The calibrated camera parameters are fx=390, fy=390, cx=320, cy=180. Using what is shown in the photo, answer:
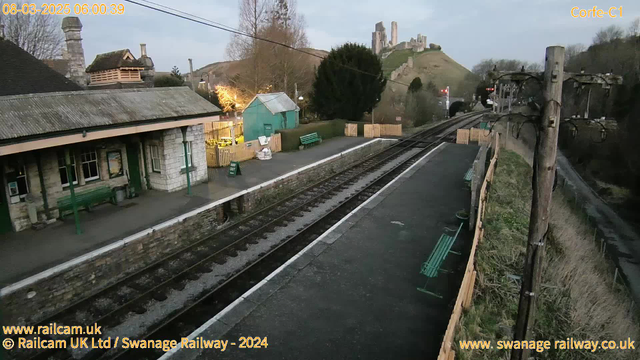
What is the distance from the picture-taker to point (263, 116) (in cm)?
2441

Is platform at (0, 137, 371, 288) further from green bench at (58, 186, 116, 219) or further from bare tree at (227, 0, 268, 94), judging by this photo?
bare tree at (227, 0, 268, 94)

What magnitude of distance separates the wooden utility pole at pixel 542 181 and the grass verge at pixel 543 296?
1389mm

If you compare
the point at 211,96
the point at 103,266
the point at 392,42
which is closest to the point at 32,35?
the point at 211,96

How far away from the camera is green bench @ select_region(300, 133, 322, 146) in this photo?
2425 centimetres

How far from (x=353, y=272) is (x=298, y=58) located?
111 feet

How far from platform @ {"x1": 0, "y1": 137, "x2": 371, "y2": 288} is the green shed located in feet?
22.6

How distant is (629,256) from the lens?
1825 centimetres

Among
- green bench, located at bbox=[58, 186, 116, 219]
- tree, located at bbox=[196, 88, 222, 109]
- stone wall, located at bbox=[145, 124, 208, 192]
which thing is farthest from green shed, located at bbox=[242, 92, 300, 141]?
tree, located at bbox=[196, 88, 222, 109]

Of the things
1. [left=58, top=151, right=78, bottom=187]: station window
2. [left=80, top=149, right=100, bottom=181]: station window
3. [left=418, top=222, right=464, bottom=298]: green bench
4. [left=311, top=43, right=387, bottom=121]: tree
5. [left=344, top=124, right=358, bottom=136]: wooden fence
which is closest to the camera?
[left=418, top=222, right=464, bottom=298]: green bench

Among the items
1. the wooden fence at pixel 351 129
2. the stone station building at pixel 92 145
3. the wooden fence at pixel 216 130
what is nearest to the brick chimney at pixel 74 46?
the wooden fence at pixel 216 130

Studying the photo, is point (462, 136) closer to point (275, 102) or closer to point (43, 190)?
point (275, 102)

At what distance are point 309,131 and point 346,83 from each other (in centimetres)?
756

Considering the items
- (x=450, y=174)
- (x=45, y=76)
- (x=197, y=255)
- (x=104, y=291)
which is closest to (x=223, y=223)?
(x=197, y=255)

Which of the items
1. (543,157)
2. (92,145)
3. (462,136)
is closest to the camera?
(543,157)
